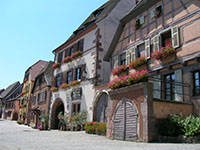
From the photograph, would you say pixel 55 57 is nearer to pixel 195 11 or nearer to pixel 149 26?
pixel 149 26

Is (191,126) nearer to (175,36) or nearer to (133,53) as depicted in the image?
(175,36)

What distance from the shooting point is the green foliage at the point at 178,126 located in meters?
7.48

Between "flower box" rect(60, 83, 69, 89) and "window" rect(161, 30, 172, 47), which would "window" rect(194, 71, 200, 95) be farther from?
"flower box" rect(60, 83, 69, 89)

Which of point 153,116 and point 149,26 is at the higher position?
point 149,26

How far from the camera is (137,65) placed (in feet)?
40.4

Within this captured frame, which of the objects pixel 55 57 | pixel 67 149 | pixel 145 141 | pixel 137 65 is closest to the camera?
pixel 67 149

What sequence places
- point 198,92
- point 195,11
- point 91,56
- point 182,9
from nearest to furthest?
1. point 198,92
2. point 195,11
3. point 182,9
4. point 91,56

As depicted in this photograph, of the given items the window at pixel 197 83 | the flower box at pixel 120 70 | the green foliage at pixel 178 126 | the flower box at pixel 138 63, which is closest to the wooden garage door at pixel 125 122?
the green foliage at pixel 178 126

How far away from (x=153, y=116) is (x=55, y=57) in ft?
54.7

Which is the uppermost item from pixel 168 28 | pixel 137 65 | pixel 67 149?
pixel 168 28

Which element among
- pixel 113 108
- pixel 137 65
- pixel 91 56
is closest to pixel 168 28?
pixel 137 65

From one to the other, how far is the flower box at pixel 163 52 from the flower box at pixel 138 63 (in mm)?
871

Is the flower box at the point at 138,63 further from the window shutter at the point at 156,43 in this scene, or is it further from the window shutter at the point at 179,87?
the window shutter at the point at 179,87

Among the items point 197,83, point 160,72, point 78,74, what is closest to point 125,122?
point 160,72
